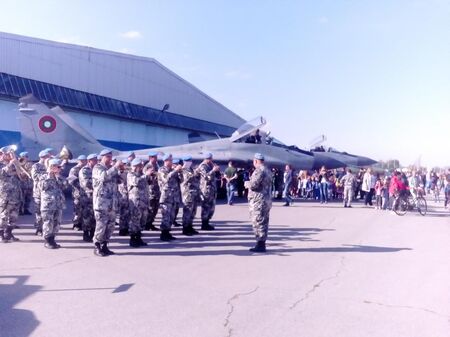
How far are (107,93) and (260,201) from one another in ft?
74.0

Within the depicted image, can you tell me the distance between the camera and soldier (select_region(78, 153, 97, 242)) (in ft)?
26.7

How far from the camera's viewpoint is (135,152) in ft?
58.0

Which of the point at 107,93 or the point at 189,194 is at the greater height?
the point at 107,93

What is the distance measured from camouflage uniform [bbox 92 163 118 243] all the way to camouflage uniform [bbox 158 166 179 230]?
1.48 metres

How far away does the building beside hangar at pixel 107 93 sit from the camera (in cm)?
2180

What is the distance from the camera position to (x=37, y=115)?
16875 mm

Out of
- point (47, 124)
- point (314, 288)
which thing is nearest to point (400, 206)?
point (314, 288)

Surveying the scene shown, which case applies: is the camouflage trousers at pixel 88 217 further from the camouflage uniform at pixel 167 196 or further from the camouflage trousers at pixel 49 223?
the camouflage uniform at pixel 167 196

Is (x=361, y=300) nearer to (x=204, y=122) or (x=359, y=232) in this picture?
(x=359, y=232)

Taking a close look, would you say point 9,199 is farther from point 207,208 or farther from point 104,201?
point 207,208

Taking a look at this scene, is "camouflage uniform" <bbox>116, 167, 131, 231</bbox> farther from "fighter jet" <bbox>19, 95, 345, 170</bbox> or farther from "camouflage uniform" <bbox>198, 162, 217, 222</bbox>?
"fighter jet" <bbox>19, 95, 345, 170</bbox>

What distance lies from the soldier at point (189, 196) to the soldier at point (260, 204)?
2049 millimetres

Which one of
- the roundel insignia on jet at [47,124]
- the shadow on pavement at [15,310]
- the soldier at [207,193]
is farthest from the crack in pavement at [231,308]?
the roundel insignia on jet at [47,124]

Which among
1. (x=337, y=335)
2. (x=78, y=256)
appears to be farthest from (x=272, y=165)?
(x=337, y=335)
